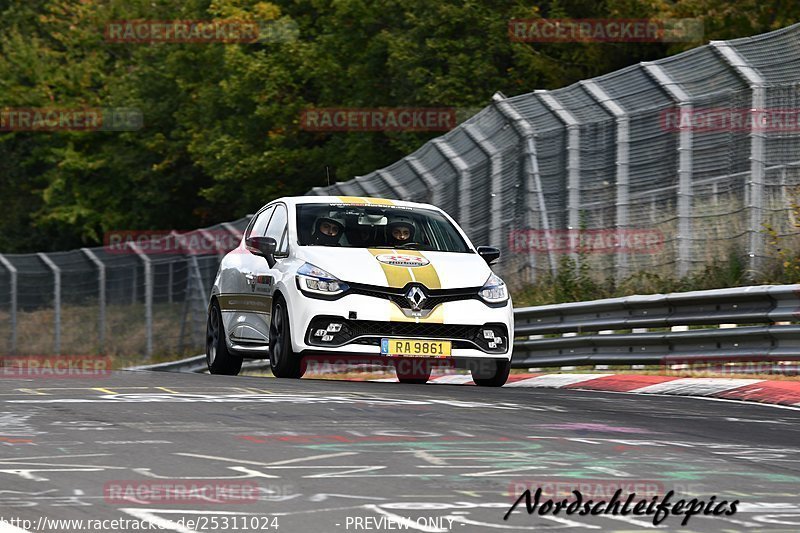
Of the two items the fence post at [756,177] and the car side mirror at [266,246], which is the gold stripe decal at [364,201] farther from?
the fence post at [756,177]

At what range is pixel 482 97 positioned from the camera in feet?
147

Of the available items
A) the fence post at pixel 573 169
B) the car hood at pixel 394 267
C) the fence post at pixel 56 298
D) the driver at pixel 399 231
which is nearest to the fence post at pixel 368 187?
the fence post at pixel 573 169

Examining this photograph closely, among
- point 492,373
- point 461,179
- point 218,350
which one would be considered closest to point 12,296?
point 461,179

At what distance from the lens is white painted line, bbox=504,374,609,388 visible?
1452 centimetres

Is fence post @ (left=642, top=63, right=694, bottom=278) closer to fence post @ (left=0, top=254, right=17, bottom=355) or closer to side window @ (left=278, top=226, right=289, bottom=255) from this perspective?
side window @ (left=278, top=226, right=289, bottom=255)

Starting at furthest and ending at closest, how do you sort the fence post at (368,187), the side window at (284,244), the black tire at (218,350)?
the fence post at (368,187) → the black tire at (218,350) → the side window at (284,244)

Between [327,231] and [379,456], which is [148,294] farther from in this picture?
[379,456]

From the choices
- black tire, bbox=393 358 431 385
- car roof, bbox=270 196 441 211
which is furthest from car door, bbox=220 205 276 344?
black tire, bbox=393 358 431 385

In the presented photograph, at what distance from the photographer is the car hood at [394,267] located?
42.8ft

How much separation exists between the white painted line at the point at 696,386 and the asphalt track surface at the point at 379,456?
891mm

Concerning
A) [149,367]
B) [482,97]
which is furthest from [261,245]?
[482,97]

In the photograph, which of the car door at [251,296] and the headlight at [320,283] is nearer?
the headlight at [320,283]

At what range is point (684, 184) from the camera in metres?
16.4

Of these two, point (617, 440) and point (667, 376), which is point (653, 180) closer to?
point (667, 376)
